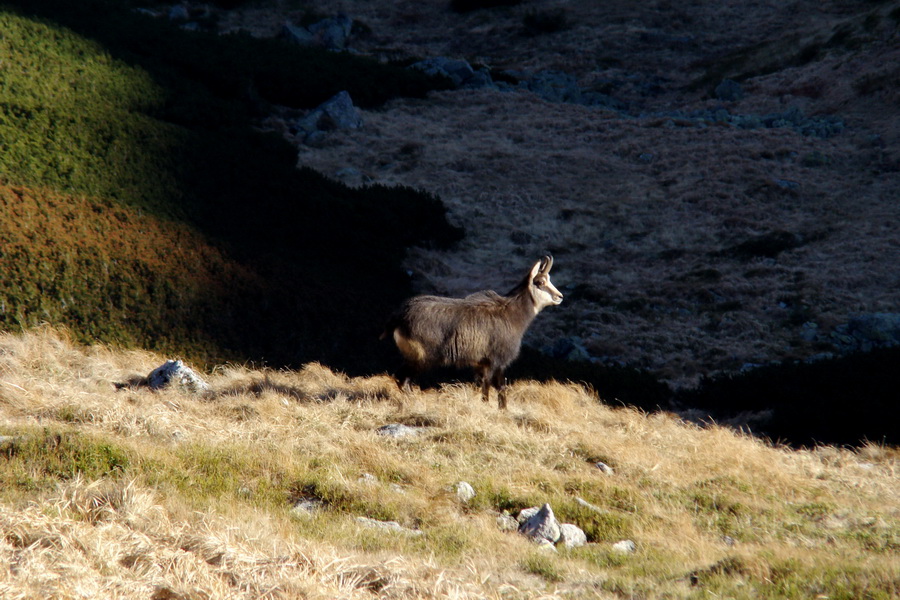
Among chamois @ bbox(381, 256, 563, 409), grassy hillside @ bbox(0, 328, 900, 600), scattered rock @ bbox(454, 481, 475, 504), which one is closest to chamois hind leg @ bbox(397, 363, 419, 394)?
chamois @ bbox(381, 256, 563, 409)

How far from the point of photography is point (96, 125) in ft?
68.9

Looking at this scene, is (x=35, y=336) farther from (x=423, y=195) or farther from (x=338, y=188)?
(x=423, y=195)

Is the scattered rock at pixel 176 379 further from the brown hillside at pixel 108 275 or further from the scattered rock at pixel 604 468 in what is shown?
the scattered rock at pixel 604 468

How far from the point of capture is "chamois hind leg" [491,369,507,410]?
1120 cm

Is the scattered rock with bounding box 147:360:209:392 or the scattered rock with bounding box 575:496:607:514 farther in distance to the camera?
the scattered rock with bounding box 147:360:209:392

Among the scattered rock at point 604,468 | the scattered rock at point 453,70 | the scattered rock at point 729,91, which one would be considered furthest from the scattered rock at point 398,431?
the scattered rock at point 453,70

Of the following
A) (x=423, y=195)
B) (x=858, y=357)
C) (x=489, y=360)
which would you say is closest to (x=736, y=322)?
(x=858, y=357)

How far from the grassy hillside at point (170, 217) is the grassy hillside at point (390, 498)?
250 centimetres

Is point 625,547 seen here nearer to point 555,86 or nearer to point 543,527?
point 543,527

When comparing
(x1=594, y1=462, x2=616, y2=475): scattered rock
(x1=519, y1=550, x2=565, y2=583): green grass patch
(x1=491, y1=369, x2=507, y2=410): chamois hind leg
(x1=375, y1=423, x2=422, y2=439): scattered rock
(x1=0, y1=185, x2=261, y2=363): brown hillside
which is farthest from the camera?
(x1=0, y1=185, x2=261, y2=363): brown hillside

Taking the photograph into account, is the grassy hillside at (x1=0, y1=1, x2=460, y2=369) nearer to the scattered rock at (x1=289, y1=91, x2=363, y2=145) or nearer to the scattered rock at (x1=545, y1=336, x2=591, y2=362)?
the scattered rock at (x1=289, y1=91, x2=363, y2=145)

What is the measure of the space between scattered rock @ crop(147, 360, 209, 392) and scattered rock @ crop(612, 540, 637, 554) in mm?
6202

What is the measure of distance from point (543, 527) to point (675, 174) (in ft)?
83.4

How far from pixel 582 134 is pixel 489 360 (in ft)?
84.7
